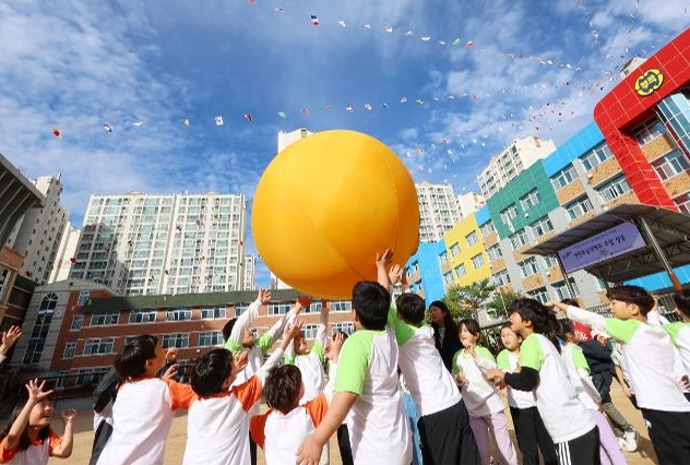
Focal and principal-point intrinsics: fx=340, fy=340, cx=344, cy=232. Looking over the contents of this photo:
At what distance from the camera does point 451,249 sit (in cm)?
4059

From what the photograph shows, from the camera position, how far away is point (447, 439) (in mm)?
2635

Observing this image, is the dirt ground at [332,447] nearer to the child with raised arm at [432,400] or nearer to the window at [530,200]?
the child with raised arm at [432,400]

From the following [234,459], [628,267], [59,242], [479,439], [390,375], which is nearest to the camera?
[390,375]

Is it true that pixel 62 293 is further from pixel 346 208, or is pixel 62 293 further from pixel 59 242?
pixel 346 208

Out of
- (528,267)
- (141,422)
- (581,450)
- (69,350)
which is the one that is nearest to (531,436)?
(581,450)

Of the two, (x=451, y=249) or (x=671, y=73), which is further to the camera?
(x=451, y=249)

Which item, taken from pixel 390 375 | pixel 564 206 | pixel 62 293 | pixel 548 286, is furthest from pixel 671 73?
pixel 62 293

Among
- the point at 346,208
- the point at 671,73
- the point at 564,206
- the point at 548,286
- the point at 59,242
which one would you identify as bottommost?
the point at 346,208

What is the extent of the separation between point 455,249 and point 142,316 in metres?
37.5

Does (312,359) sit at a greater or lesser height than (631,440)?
greater

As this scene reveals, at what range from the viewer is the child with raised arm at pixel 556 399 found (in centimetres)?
291

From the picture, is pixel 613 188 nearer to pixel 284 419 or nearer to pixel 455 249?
pixel 455 249

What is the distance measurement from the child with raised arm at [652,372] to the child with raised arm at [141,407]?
3.97 meters

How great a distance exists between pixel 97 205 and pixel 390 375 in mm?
103404
